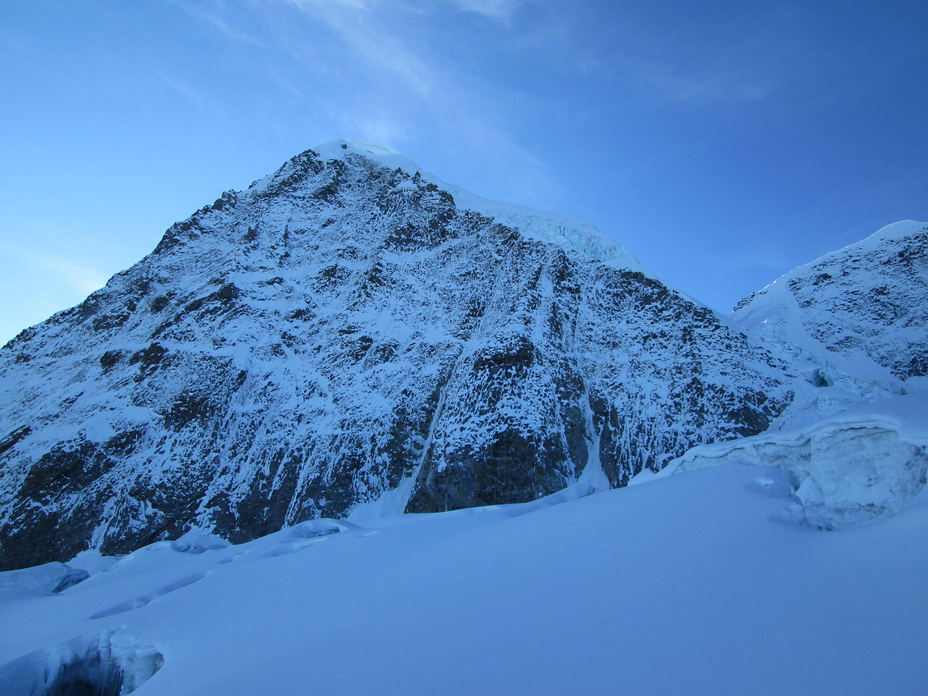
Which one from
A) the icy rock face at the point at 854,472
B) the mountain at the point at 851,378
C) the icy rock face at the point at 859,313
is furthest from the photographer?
the icy rock face at the point at 859,313

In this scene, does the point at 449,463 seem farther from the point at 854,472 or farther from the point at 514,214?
the point at 514,214

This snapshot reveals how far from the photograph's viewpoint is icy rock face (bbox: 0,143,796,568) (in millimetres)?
25328

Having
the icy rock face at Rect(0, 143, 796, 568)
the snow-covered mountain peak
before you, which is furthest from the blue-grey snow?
the snow-covered mountain peak

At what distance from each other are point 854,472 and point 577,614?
16.3ft

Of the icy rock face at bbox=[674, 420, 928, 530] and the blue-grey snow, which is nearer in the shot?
the blue-grey snow

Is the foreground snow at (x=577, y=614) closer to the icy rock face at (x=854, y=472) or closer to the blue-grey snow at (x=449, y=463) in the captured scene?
the blue-grey snow at (x=449, y=463)

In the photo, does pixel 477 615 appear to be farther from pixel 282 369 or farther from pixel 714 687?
pixel 282 369

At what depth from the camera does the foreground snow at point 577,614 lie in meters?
3.19

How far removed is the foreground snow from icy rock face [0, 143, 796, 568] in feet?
57.1

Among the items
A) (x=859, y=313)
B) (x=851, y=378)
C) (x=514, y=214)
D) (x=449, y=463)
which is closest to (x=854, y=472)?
(x=449, y=463)

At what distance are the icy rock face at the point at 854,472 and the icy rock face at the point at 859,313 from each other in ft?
87.4

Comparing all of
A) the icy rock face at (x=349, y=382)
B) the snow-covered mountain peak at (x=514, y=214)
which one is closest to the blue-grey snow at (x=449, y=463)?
the icy rock face at (x=349, y=382)

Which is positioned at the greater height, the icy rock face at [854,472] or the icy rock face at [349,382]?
the icy rock face at [349,382]

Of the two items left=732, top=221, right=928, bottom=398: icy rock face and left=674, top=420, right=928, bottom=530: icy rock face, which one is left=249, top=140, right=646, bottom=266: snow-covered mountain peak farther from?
left=674, top=420, right=928, bottom=530: icy rock face
